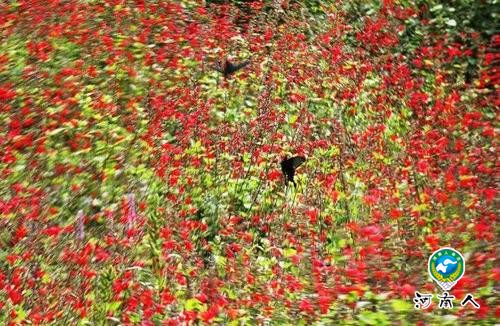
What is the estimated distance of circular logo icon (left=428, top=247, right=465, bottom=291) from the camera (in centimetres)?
466

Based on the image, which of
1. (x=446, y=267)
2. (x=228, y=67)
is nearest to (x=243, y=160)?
(x=228, y=67)

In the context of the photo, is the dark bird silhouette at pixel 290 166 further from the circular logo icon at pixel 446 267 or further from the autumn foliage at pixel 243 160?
the circular logo icon at pixel 446 267

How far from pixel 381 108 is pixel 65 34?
409cm

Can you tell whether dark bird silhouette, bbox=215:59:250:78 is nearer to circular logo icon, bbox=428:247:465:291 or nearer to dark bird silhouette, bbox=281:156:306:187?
dark bird silhouette, bbox=281:156:306:187

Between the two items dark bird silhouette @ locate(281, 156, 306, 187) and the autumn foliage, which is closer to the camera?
the autumn foliage

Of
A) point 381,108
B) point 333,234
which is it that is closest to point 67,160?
point 333,234

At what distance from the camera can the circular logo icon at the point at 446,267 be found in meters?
4.66

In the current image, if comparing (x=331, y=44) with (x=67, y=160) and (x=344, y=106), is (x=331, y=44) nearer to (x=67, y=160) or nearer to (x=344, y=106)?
(x=344, y=106)

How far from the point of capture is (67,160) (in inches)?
255

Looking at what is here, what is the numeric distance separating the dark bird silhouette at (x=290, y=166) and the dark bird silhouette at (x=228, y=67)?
1.88 metres

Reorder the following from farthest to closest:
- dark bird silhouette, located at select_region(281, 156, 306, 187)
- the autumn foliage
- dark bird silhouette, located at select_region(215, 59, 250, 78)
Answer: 1. dark bird silhouette, located at select_region(215, 59, 250, 78)
2. dark bird silhouette, located at select_region(281, 156, 306, 187)
3. the autumn foliage

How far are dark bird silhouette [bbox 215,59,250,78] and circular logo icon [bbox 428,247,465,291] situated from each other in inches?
156

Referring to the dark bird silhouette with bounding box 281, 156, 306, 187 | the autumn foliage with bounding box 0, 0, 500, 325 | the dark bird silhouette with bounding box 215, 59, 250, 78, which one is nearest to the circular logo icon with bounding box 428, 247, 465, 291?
the autumn foliage with bounding box 0, 0, 500, 325

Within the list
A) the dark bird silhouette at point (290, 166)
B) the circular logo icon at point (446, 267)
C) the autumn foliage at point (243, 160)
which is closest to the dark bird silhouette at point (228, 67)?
the autumn foliage at point (243, 160)
